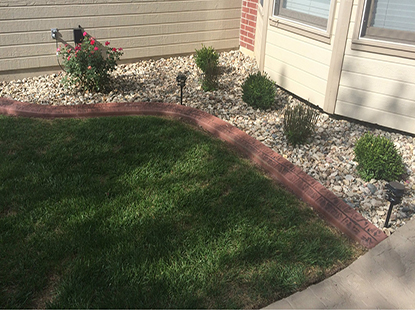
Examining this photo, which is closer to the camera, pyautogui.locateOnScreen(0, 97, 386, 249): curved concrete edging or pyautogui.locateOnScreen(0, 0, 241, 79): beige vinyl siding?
pyautogui.locateOnScreen(0, 97, 386, 249): curved concrete edging

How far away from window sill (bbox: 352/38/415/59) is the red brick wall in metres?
2.83

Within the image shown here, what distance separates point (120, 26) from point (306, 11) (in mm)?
3082

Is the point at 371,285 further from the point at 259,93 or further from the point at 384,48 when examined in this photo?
the point at 259,93

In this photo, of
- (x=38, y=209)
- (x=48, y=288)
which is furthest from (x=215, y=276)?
(x=38, y=209)

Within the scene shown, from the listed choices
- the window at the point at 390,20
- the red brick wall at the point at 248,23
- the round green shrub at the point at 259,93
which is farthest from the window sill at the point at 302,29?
the red brick wall at the point at 248,23

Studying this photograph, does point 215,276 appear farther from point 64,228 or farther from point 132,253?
point 64,228

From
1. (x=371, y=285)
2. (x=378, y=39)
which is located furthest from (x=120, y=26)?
(x=371, y=285)

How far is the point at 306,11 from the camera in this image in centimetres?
550

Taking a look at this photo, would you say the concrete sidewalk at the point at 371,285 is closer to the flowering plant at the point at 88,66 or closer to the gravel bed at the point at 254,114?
the gravel bed at the point at 254,114

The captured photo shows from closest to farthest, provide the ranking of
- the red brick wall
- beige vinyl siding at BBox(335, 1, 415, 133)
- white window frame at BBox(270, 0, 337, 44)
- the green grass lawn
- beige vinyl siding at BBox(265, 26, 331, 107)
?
the green grass lawn → beige vinyl siding at BBox(335, 1, 415, 133) → white window frame at BBox(270, 0, 337, 44) → beige vinyl siding at BBox(265, 26, 331, 107) → the red brick wall

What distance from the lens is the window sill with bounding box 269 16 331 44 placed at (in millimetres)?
5109

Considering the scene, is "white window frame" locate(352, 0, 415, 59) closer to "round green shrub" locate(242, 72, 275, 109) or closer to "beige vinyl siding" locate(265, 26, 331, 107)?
"beige vinyl siding" locate(265, 26, 331, 107)

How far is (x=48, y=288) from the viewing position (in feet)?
9.02

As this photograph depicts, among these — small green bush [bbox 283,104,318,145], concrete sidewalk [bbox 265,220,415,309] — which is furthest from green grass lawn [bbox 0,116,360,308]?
small green bush [bbox 283,104,318,145]
